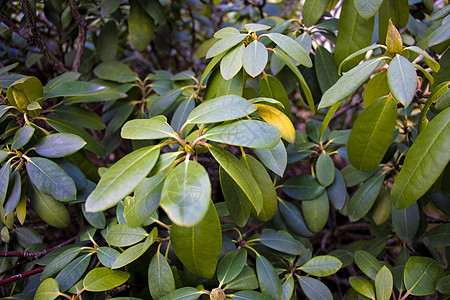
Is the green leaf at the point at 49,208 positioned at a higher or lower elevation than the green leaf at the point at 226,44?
lower

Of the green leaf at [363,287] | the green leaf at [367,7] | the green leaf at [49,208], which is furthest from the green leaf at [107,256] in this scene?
the green leaf at [367,7]

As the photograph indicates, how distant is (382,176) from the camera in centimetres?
87

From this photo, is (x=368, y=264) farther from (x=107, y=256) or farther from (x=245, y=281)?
(x=107, y=256)

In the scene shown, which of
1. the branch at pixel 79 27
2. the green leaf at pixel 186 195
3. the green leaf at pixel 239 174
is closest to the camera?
the green leaf at pixel 186 195

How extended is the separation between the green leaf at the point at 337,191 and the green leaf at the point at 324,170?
1.3 inches

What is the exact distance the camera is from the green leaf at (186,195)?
406 millimetres

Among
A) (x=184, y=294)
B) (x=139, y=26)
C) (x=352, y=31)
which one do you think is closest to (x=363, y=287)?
(x=184, y=294)

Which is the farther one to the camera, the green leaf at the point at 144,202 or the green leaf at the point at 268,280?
the green leaf at the point at 268,280

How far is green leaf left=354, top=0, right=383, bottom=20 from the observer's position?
2.17 ft

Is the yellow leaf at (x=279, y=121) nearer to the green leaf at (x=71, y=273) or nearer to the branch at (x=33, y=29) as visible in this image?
the green leaf at (x=71, y=273)

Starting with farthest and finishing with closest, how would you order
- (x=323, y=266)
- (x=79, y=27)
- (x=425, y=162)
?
(x=79, y=27)
(x=323, y=266)
(x=425, y=162)

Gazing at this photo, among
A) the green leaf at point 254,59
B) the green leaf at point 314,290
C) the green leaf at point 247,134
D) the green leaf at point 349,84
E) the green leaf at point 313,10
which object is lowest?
the green leaf at point 314,290

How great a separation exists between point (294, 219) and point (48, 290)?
0.66m

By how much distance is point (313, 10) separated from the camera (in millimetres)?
824
